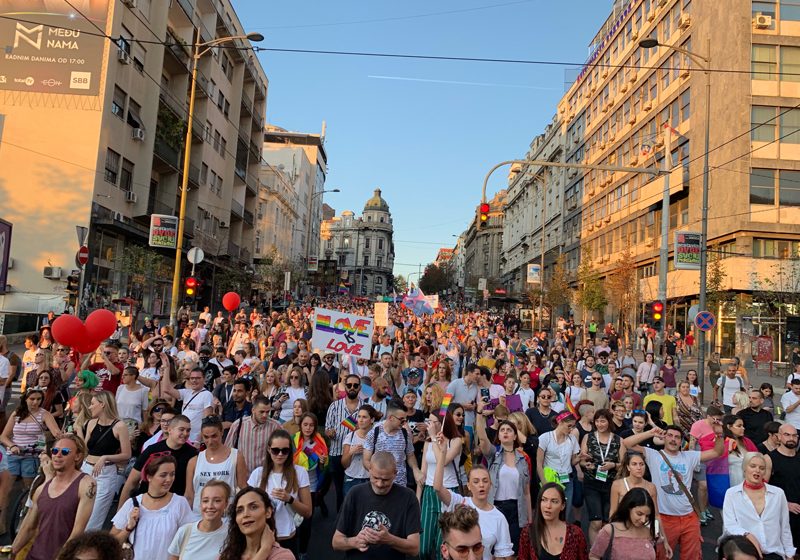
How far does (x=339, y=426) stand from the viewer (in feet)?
22.1

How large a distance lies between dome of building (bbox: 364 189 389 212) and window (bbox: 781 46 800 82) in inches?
5198

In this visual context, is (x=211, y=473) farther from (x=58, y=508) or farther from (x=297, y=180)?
(x=297, y=180)

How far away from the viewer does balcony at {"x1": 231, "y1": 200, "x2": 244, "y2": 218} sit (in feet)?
149

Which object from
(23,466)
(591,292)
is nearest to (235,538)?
(23,466)

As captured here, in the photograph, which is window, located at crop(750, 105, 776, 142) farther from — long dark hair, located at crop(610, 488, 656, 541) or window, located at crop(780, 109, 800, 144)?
long dark hair, located at crop(610, 488, 656, 541)

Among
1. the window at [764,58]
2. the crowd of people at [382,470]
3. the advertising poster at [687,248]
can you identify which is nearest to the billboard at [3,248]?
the crowd of people at [382,470]

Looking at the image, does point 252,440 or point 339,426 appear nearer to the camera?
point 252,440

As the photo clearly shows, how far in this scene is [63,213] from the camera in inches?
969

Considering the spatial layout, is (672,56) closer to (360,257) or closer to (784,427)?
(784,427)

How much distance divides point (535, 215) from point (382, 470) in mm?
67657

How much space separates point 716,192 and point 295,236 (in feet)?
183

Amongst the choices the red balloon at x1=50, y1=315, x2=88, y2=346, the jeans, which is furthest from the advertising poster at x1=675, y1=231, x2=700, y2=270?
the jeans

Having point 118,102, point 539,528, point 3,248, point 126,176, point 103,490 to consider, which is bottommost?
point 103,490

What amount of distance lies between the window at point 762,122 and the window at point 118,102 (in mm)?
29339
